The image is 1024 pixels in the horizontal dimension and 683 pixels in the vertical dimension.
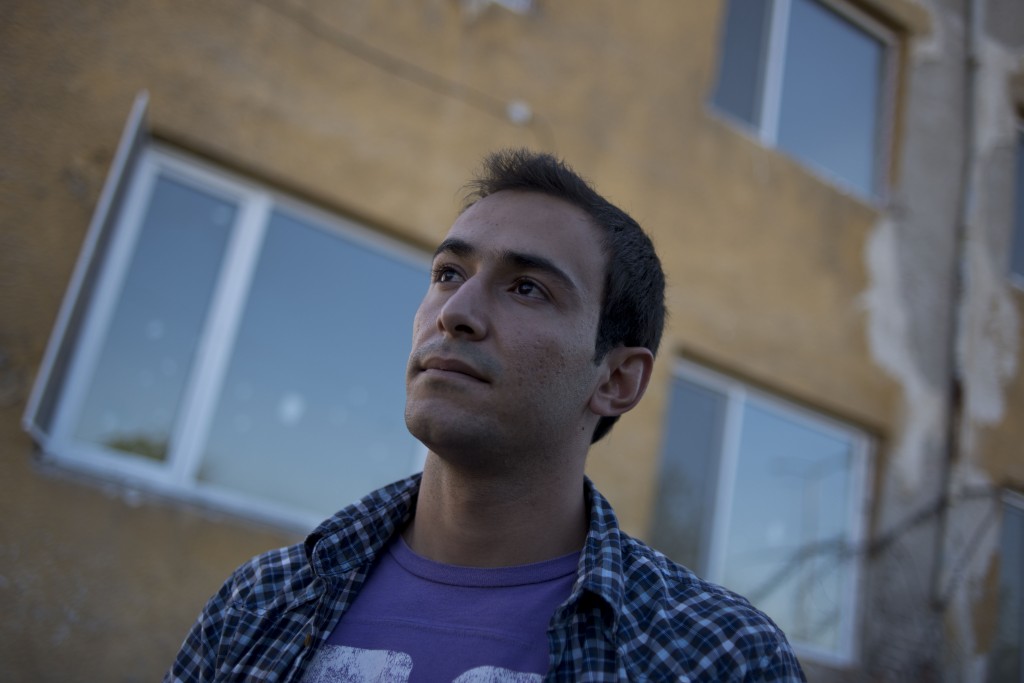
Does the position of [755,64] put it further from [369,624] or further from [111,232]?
[369,624]

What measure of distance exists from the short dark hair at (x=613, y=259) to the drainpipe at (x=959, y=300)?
5.06 metres

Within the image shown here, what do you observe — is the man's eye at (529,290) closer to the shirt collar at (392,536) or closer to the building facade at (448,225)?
the shirt collar at (392,536)

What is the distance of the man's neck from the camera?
6.80ft

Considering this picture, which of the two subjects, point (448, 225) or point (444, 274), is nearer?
point (444, 274)

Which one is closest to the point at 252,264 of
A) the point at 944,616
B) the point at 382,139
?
the point at 382,139

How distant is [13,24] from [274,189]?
1.26 meters

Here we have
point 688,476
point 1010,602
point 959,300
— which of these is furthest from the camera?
point 959,300

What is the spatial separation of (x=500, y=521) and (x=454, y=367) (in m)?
0.35

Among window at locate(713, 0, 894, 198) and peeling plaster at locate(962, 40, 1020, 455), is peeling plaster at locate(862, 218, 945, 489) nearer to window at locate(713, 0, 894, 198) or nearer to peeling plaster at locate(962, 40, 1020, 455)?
peeling plaster at locate(962, 40, 1020, 455)

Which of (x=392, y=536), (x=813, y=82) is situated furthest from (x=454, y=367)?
(x=813, y=82)

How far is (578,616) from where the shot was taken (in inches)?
73.5

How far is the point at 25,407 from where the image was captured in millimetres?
3732

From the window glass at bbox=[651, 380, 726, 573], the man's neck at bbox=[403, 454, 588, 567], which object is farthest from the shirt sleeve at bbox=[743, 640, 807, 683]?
the window glass at bbox=[651, 380, 726, 573]

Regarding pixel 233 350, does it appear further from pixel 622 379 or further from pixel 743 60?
pixel 743 60
